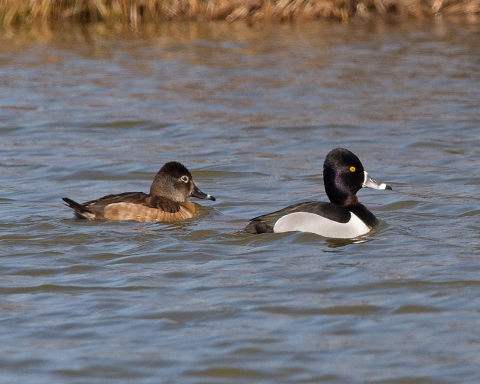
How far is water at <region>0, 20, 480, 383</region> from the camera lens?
6090 millimetres

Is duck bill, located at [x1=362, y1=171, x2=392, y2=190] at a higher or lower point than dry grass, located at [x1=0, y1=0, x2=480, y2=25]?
lower

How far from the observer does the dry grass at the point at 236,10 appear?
861 inches

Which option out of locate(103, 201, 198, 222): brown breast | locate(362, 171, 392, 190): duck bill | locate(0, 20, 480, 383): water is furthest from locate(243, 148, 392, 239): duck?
locate(103, 201, 198, 222): brown breast

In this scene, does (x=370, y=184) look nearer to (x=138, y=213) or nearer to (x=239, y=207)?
(x=239, y=207)

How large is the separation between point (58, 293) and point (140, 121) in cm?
755

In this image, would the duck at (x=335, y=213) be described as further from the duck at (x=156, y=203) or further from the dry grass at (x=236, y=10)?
the dry grass at (x=236, y=10)

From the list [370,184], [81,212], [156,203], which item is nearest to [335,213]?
[370,184]

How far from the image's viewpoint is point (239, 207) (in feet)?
34.0

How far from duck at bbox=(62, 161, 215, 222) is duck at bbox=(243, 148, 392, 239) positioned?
3.25 ft

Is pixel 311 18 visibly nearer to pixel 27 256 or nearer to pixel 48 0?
pixel 48 0

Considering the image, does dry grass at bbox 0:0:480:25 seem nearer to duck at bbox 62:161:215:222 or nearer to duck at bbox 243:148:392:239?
duck at bbox 62:161:215:222

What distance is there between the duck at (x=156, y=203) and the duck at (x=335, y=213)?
0.99 meters

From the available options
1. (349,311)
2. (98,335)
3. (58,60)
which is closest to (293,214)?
(349,311)

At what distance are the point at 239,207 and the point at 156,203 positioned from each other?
97cm
